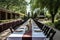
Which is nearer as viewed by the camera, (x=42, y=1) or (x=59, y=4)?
(x=59, y=4)

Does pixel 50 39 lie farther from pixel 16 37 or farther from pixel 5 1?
pixel 5 1

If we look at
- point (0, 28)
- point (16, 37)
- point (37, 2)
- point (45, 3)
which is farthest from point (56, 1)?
point (16, 37)

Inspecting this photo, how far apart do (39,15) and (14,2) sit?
207 feet

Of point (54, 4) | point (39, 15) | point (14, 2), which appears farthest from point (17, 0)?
point (39, 15)

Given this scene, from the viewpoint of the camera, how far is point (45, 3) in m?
29.3

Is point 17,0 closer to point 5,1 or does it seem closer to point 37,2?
point 5,1

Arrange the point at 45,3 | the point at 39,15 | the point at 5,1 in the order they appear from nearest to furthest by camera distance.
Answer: the point at 45,3, the point at 5,1, the point at 39,15

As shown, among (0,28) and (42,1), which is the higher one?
(42,1)

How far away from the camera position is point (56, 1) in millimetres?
25984

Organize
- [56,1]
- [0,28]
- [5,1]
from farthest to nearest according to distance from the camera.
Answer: [5,1]
[56,1]
[0,28]

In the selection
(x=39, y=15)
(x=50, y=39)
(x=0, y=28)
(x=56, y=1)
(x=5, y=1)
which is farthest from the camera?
(x=39, y=15)

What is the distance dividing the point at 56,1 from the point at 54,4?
96 cm

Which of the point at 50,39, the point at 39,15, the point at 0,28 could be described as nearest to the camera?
the point at 50,39

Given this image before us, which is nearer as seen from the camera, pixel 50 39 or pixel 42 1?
pixel 50 39
